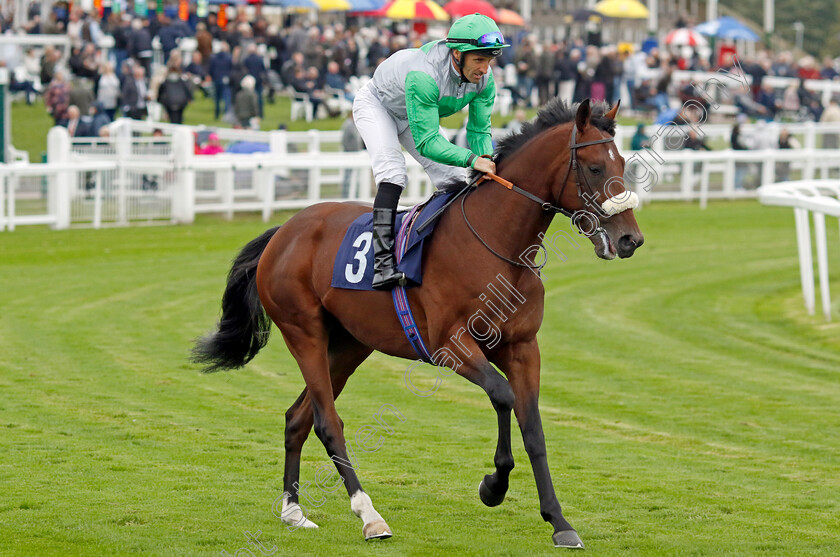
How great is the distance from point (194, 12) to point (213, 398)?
24.3 m

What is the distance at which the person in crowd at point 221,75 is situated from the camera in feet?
86.2

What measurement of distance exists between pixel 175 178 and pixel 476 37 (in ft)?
44.4

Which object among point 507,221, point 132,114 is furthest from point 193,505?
point 132,114

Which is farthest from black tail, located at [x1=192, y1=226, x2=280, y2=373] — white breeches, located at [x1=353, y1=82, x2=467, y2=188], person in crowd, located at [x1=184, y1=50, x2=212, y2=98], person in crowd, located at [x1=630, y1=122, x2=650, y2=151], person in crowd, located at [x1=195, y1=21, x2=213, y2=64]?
person in crowd, located at [x1=195, y1=21, x2=213, y2=64]

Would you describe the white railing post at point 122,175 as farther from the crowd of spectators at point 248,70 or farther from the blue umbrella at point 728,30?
the blue umbrella at point 728,30

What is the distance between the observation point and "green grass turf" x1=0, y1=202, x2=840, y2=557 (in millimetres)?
5172

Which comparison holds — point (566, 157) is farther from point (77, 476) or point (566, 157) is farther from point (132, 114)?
point (132, 114)

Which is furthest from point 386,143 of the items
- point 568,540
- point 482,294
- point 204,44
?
point 204,44

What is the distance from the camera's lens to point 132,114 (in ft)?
77.2

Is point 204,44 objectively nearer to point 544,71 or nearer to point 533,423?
point 544,71

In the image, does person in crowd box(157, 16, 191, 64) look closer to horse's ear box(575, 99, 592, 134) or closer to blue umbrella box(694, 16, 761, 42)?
blue umbrella box(694, 16, 761, 42)

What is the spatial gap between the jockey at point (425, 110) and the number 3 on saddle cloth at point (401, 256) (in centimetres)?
6

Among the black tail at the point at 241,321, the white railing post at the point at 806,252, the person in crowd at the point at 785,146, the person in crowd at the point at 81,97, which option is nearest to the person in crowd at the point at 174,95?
the person in crowd at the point at 81,97

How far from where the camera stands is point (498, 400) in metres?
4.82
